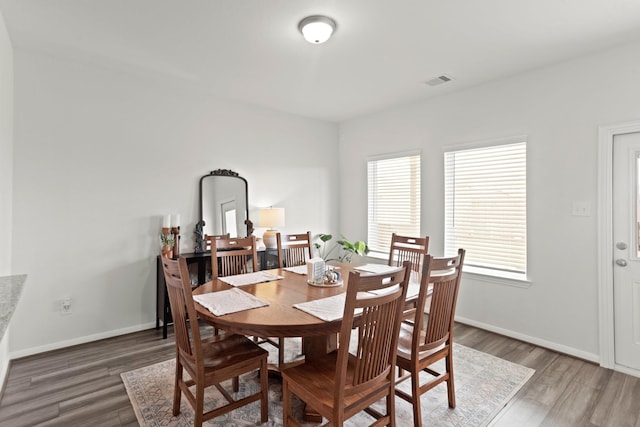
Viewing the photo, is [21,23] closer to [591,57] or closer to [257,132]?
[257,132]

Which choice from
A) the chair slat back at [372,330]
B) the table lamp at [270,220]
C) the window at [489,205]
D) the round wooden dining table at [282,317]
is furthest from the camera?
the table lamp at [270,220]

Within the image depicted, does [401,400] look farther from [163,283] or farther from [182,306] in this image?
[163,283]

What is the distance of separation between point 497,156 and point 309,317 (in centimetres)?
292

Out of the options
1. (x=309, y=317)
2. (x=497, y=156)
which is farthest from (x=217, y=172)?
(x=497, y=156)

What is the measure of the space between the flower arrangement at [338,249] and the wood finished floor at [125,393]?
6.59 feet

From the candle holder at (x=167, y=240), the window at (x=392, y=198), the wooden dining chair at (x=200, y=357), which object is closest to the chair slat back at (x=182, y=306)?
the wooden dining chair at (x=200, y=357)

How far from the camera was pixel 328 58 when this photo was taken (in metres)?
3.07

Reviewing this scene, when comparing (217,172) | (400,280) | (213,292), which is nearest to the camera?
(400,280)

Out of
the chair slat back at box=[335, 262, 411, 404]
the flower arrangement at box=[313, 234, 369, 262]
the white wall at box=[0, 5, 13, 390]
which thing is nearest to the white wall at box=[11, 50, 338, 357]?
the white wall at box=[0, 5, 13, 390]

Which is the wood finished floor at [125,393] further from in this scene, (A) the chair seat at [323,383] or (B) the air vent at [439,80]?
(B) the air vent at [439,80]

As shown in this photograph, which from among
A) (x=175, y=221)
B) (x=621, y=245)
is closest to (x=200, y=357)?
(x=175, y=221)

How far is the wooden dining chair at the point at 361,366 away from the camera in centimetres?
150

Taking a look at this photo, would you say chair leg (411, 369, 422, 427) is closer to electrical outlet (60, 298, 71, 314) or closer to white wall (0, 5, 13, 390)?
white wall (0, 5, 13, 390)

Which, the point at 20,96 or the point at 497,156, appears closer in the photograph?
the point at 20,96
